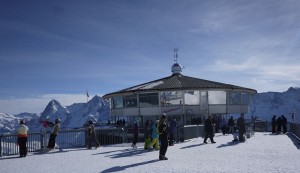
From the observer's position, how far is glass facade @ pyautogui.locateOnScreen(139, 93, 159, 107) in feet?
121

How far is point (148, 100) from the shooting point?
122ft

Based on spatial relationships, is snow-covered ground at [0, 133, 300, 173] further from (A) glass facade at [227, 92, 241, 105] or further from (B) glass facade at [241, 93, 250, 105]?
(B) glass facade at [241, 93, 250, 105]

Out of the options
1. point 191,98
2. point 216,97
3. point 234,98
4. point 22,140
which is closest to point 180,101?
point 191,98

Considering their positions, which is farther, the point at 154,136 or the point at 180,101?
the point at 180,101

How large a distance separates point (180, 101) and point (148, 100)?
3.40 meters

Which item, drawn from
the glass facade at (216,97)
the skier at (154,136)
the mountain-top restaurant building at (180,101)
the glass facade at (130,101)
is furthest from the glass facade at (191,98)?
the skier at (154,136)

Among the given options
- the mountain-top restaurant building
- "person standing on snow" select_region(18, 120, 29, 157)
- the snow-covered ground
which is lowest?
the snow-covered ground

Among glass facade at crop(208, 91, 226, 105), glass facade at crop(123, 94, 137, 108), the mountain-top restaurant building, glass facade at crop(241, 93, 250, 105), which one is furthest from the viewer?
glass facade at crop(241, 93, 250, 105)

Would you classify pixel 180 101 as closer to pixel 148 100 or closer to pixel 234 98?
pixel 148 100

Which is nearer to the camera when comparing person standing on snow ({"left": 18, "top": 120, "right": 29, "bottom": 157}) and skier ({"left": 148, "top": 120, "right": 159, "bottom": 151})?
person standing on snow ({"left": 18, "top": 120, "right": 29, "bottom": 157})

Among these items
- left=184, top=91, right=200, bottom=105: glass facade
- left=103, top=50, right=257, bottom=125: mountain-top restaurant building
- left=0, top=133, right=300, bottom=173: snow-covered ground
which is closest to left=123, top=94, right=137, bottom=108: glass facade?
left=103, top=50, right=257, bottom=125: mountain-top restaurant building

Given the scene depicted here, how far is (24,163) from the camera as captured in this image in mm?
14906

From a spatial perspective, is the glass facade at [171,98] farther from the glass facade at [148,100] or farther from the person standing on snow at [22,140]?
the person standing on snow at [22,140]

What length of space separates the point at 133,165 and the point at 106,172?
157 centimetres
